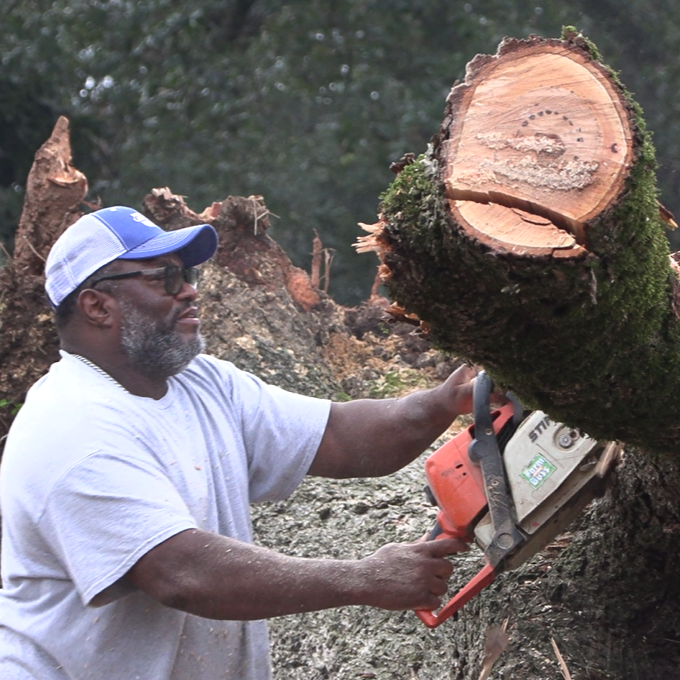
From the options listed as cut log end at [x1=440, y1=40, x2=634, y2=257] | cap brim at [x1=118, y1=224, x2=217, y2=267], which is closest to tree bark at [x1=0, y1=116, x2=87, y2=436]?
cap brim at [x1=118, y1=224, x2=217, y2=267]

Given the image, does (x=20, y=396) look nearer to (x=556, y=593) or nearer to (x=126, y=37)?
(x=556, y=593)

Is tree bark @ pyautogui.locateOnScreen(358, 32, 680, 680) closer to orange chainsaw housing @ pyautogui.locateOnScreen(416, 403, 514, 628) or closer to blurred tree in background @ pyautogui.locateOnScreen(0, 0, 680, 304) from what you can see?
orange chainsaw housing @ pyautogui.locateOnScreen(416, 403, 514, 628)

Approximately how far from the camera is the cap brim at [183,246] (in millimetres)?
2697

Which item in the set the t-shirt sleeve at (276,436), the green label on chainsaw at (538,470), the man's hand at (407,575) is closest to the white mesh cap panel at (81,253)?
the t-shirt sleeve at (276,436)

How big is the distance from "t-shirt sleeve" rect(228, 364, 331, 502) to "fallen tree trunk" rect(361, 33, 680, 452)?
0.90 metres

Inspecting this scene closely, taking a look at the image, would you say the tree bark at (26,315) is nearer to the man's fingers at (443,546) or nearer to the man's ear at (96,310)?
the man's ear at (96,310)

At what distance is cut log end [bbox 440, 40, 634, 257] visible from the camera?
1.75 metres

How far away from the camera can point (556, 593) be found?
8.94ft

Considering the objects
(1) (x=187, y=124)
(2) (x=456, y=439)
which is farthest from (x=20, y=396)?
(1) (x=187, y=124)

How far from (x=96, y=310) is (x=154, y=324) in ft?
0.55

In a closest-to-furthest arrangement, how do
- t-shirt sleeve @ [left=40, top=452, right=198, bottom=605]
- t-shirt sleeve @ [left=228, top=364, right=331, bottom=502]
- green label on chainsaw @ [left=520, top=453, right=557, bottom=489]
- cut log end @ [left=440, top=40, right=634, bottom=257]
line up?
cut log end @ [left=440, top=40, right=634, bottom=257] < t-shirt sleeve @ [left=40, top=452, right=198, bottom=605] < green label on chainsaw @ [left=520, top=453, right=557, bottom=489] < t-shirt sleeve @ [left=228, top=364, right=331, bottom=502]

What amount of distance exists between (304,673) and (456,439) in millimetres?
1177

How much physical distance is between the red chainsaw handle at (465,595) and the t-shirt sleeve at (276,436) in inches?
21.9

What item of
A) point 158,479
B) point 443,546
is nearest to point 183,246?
point 158,479
